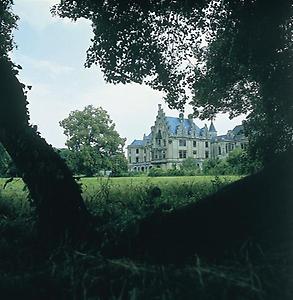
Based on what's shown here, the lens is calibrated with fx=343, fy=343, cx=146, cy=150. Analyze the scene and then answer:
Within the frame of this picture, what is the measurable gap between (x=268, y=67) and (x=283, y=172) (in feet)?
31.1

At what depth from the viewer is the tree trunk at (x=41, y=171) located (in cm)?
388

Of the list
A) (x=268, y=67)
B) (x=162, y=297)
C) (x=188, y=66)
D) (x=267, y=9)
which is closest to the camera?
(x=162, y=297)

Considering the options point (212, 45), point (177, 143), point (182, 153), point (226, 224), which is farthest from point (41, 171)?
point (182, 153)

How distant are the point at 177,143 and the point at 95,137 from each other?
34769 millimetres

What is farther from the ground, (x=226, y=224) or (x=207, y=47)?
(x=207, y=47)

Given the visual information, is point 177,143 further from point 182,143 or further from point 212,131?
point 212,131

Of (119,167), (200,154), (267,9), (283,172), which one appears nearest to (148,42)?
(267,9)

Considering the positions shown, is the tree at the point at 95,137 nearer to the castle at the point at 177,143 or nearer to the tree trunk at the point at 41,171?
the castle at the point at 177,143

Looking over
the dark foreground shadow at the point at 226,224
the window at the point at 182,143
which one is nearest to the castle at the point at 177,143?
the window at the point at 182,143

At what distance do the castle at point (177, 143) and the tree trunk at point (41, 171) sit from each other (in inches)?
4024

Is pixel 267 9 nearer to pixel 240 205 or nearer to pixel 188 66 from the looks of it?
pixel 188 66

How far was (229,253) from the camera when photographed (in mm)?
2783

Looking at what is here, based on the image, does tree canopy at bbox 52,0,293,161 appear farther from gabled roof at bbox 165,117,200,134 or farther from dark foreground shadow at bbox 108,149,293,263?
gabled roof at bbox 165,117,200,134

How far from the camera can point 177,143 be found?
110 meters
